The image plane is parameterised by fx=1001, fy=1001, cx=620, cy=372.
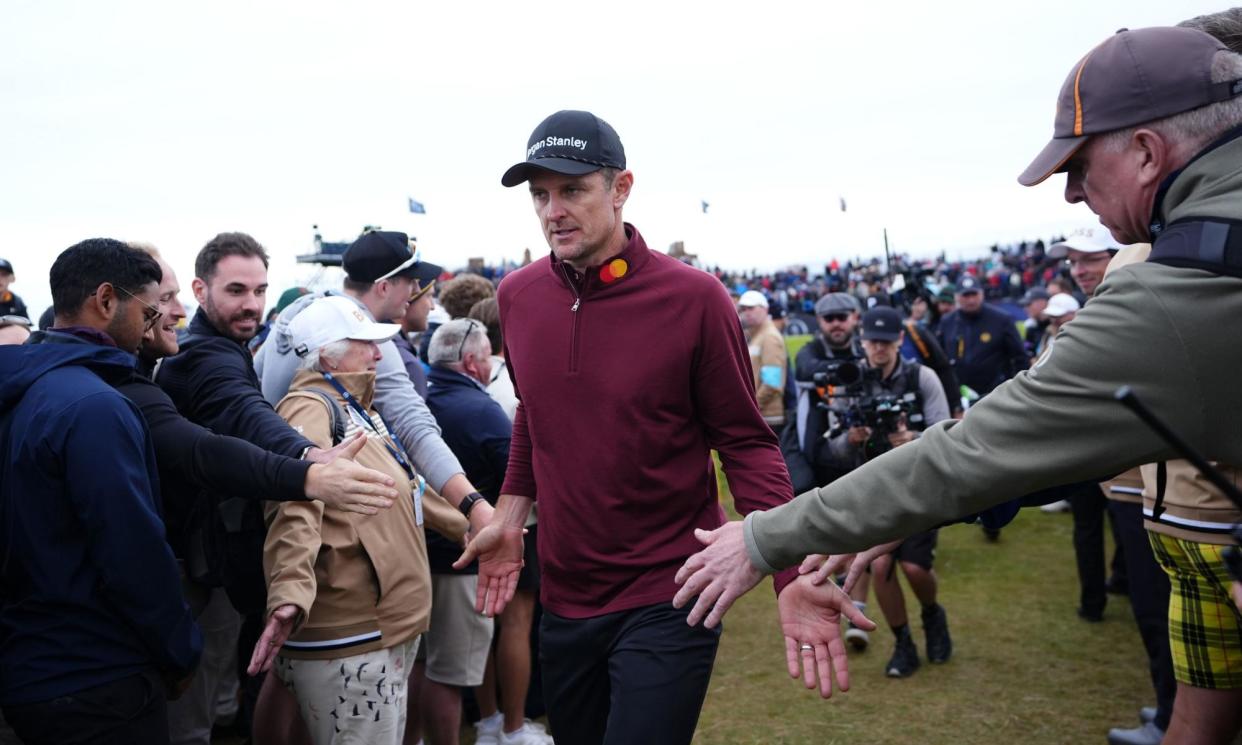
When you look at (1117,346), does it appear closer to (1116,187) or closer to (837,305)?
(1116,187)

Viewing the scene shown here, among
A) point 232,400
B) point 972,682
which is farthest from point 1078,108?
point 972,682

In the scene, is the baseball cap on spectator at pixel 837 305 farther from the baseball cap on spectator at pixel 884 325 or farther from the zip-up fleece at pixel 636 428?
the zip-up fleece at pixel 636 428

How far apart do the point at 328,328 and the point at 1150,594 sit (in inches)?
165

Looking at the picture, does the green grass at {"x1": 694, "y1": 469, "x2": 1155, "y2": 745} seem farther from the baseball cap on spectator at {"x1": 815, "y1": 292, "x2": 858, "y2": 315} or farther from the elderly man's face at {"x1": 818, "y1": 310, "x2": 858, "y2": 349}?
the baseball cap on spectator at {"x1": 815, "y1": 292, "x2": 858, "y2": 315}

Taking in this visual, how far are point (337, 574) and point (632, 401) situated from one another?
1.30 meters

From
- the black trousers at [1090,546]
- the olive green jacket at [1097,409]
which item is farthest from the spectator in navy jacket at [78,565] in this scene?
the black trousers at [1090,546]

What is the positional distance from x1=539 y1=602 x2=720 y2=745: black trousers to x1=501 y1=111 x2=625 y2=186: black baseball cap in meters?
1.46

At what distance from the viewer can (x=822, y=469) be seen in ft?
22.0

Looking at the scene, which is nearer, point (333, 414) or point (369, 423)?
point (333, 414)

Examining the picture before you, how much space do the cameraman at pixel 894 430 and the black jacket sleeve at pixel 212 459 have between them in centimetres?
380

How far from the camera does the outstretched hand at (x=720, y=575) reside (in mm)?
2520

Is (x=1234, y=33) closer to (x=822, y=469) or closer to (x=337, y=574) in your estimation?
(x=337, y=574)

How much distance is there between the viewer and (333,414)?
3893 mm

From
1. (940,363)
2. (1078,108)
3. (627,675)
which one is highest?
(1078,108)
